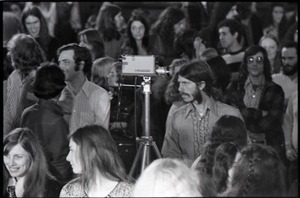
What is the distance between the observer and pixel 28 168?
3.20 meters

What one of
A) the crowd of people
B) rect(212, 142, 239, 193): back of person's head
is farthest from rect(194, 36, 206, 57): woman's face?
rect(212, 142, 239, 193): back of person's head

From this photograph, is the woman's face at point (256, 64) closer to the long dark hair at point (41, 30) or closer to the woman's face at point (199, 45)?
the woman's face at point (199, 45)

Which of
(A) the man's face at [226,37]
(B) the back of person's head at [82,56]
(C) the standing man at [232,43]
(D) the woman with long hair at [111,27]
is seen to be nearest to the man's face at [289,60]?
(C) the standing man at [232,43]

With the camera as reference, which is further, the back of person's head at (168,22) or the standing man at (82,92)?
the back of person's head at (168,22)

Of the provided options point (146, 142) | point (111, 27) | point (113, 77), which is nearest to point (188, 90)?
point (146, 142)

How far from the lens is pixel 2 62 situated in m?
3.74

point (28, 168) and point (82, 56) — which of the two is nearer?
point (28, 168)

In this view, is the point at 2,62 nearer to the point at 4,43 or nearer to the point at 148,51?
the point at 4,43

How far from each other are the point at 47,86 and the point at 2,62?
376 mm

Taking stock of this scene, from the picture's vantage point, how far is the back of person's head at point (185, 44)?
168 inches

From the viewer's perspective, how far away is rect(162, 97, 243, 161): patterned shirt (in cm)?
346

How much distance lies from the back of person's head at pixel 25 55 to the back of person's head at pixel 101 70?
0.98 feet

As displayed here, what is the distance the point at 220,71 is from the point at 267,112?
1.33ft

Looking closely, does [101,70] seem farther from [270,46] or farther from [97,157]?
[270,46]
